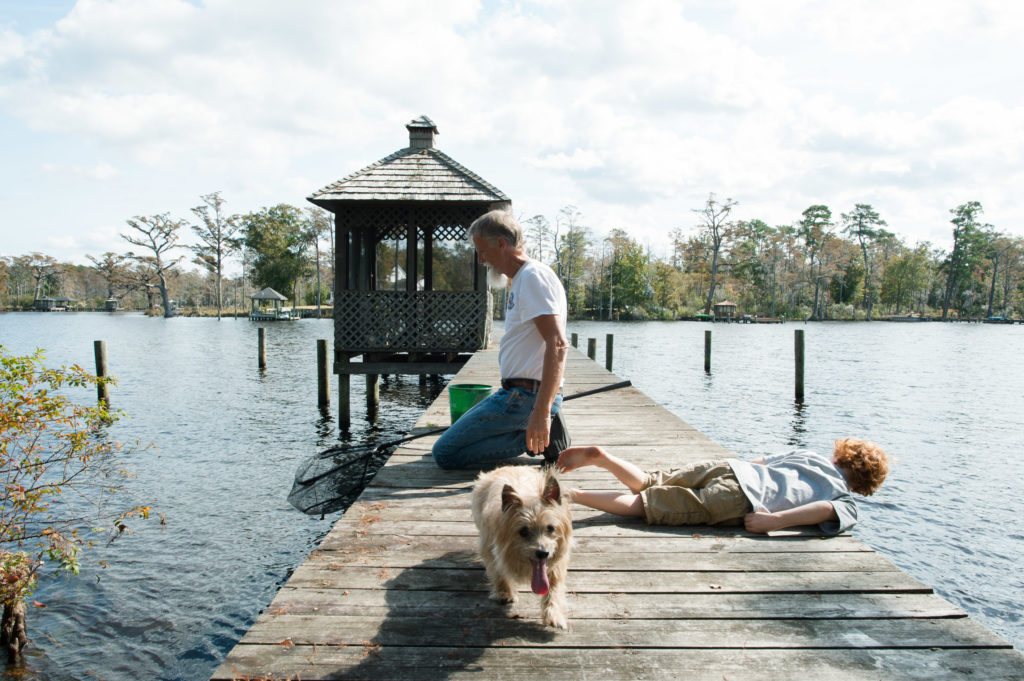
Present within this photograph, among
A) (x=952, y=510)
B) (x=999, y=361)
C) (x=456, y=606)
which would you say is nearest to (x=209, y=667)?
(x=456, y=606)

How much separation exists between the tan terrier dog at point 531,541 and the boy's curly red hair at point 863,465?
87.0 inches

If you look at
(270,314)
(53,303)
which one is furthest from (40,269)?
(270,314)

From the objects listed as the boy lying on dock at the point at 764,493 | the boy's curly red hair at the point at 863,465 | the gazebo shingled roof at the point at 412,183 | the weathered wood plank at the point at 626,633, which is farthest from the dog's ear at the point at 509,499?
the gazebo shingled roof at the point at 412,183

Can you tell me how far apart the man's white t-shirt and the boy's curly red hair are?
1.92m

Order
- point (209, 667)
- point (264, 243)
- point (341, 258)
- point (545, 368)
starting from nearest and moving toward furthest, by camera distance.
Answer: point (545, 368), point (209, 667), point (341, 258), point (264, 243)

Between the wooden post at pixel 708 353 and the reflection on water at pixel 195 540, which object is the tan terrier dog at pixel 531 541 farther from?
the wooden post at pixel 708 353

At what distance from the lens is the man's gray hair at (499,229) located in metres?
3.91

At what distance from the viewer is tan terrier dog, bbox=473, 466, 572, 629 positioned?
240 cm

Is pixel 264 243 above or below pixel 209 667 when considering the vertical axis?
above

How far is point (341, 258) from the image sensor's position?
48.2 ft

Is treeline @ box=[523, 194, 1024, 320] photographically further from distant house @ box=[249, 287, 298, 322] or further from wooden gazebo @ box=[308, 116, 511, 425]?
wooden gazebo @ box=[308, 116, 511, 425]

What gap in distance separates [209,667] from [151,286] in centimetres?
9336

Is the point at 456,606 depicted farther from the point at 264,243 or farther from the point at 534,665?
the point at 264,243

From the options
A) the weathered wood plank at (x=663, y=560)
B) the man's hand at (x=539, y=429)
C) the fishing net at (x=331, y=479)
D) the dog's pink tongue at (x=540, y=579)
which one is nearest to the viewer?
the dog's pink tongue at (x=540, y=579)
